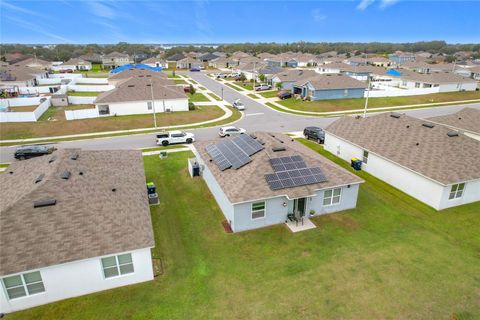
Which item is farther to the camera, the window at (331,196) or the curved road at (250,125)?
the curved road at (250,125)

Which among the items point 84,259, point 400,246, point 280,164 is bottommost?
point 400,246

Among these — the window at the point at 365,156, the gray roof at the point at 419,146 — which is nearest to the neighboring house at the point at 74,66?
the gray roof at the point at 419,146

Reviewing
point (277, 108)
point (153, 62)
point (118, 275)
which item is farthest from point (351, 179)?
Answer: point (153, 62)

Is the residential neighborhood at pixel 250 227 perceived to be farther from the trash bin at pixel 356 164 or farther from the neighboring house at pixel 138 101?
the neighboring house at pixel 138 101

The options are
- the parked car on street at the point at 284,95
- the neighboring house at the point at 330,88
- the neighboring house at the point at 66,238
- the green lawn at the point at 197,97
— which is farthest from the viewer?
the parked car on street at the point at 284,95

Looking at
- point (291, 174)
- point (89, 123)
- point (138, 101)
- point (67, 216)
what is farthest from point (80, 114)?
point (291, 174)

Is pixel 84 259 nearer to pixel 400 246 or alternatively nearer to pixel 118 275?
pixel 118 275
